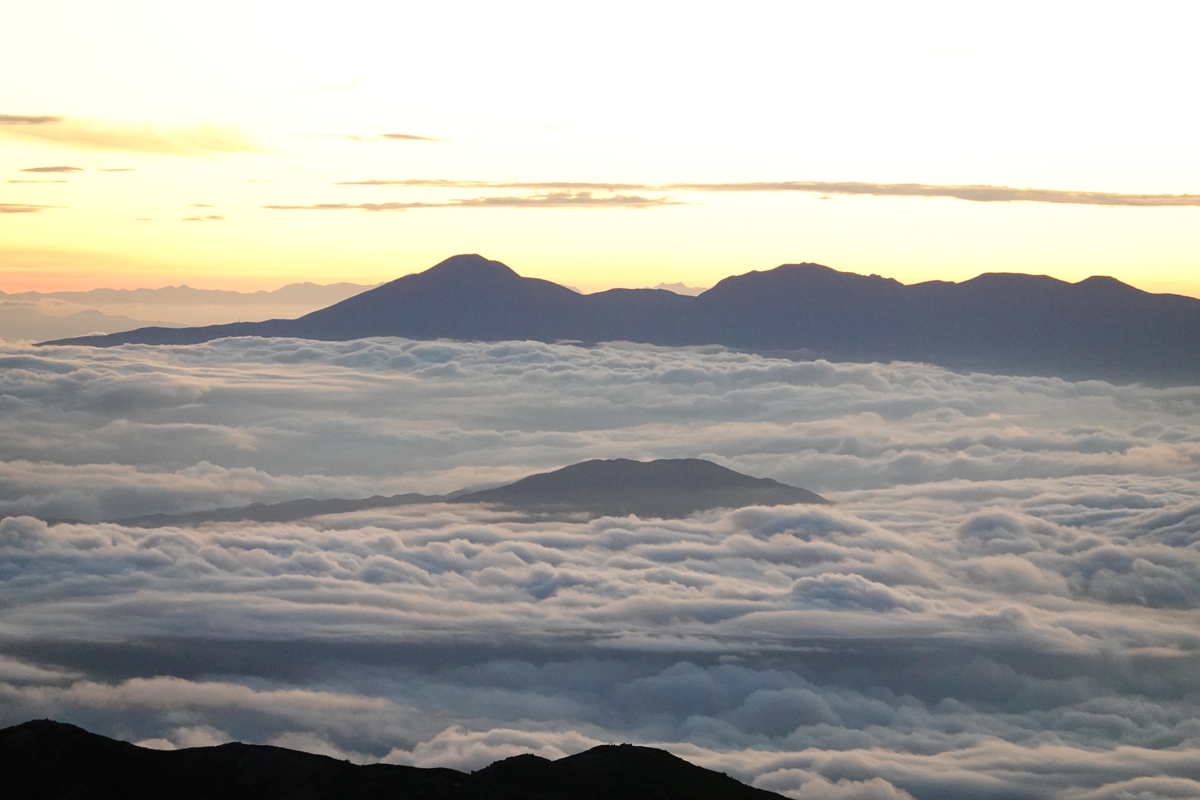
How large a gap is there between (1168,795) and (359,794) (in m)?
158

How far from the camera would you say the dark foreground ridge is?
9756 centimetres

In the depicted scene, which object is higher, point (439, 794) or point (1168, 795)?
point (439, 794)

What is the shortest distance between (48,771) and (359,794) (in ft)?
92.1

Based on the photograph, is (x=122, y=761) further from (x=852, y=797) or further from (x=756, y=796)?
(x=852, y=797)

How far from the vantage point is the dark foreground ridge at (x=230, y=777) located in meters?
97.6

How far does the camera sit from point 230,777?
100750 mm

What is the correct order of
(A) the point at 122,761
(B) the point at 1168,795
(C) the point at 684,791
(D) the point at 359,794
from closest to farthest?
1. (D) the point at 359,794
2. (A) the point at 122,761
3. (C) the point at 684,791
4. (B) the point at 1168,795

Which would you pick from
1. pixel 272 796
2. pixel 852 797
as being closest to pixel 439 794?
pixel 272 796

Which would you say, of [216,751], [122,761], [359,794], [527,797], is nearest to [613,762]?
[527,797]

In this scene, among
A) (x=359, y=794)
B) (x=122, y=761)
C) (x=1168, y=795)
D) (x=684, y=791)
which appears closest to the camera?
(x=359, y=794)

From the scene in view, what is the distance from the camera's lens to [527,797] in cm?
9812

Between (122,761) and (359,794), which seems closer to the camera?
(359,794)

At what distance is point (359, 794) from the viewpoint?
315 feet

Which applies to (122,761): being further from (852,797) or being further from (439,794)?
(852,797)
